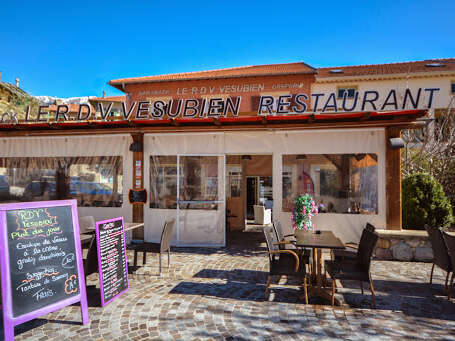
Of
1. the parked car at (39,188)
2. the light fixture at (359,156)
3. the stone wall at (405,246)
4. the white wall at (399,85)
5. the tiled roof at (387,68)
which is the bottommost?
the stone wall at (405,246)

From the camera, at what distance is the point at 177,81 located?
57.5ft

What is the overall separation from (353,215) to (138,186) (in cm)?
518

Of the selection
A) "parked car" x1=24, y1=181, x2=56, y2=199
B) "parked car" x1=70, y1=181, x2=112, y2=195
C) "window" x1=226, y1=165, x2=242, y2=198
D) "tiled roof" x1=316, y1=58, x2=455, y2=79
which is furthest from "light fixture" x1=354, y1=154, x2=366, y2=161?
"tiled roof" x1=316, y1=58, x2=455, y2=79

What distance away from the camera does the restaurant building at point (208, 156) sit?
6250 millimetres

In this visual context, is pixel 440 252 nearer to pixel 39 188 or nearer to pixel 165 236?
pixel 165 236

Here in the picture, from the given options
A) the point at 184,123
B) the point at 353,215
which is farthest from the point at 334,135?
the point at 184,123

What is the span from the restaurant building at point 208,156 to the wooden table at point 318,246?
212 cm

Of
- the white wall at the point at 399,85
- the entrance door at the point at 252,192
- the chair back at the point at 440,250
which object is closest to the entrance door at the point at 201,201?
the chair back at the point at 440,250

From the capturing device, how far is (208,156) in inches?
280

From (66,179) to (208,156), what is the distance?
3.98 metres

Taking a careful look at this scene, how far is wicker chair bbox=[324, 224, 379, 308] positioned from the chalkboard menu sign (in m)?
2.87

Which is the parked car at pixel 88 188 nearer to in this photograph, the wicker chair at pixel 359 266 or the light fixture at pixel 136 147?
the light fixture at pixel 136 147

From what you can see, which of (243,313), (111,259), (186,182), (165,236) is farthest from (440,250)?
(186,182)

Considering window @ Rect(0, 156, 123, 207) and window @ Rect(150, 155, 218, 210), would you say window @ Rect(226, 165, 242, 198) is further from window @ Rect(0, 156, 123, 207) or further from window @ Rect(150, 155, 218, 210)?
window @ Rect(0, 156, 123, 207)
